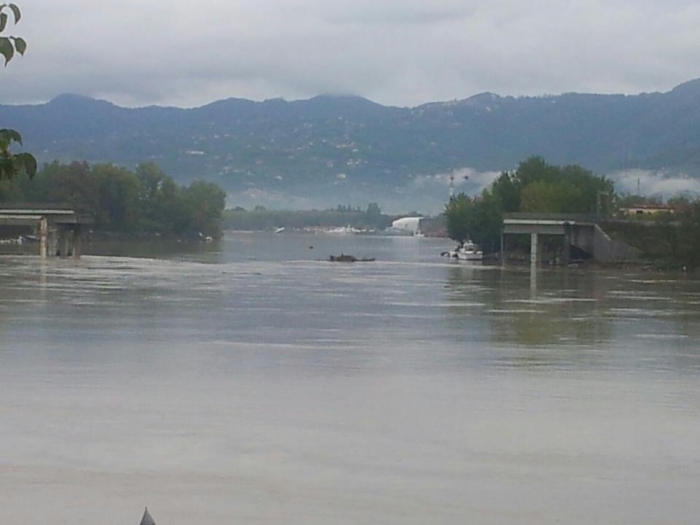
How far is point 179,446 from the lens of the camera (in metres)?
18.7

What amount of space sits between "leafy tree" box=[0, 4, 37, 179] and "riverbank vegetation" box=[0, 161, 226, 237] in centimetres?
12774

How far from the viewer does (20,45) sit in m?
7.52

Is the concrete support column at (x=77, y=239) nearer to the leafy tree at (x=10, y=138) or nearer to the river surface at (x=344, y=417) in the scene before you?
the river surface at (x=344, y=417)

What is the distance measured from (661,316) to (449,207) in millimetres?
96522

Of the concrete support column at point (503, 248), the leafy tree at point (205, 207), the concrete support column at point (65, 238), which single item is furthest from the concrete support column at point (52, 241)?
the leafy tree at point (205, 207)

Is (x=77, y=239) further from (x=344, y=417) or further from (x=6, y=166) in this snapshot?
(x=6, y=166)

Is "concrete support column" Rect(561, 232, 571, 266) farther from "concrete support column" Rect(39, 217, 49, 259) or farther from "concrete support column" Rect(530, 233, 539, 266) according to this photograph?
"concrete support column" Rect(39, 217, 49, 259)

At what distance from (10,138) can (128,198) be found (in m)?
156

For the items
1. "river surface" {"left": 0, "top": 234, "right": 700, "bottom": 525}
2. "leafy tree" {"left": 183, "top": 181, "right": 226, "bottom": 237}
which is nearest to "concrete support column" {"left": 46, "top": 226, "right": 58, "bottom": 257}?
"river surface" {"left": 0, "top": 234, "right": 700, "bottom": 525}

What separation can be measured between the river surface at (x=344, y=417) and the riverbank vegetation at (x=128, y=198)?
99.5 m

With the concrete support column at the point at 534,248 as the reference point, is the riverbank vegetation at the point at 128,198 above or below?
above

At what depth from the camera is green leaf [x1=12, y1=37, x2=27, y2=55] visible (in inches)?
295

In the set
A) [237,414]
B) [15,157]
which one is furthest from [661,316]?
[15,157]

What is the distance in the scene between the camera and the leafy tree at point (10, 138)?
293 inches
